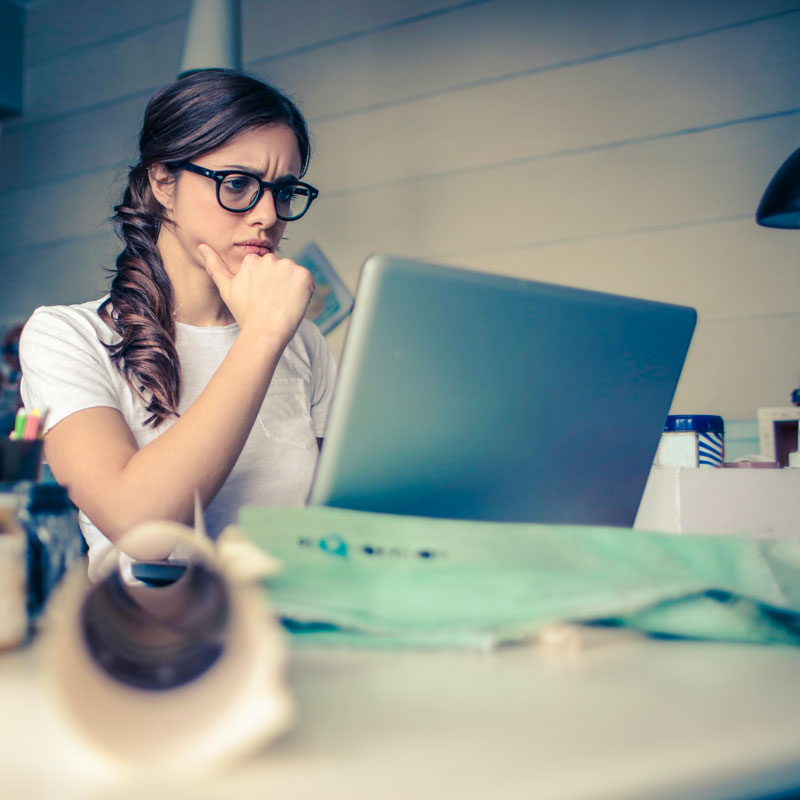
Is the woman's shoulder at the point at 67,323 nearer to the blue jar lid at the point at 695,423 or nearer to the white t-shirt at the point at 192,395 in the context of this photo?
the white t-shirt at the point at 192,395

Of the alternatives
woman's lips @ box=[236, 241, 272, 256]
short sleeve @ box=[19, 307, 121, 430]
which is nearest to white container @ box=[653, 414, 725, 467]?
woman's lips @ box=[236, 241, 272, 256]

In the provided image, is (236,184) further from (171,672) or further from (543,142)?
(543,142)

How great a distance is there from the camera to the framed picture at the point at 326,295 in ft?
8.69

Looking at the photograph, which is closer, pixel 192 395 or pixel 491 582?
pixel 491 582

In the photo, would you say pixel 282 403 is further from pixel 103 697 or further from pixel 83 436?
pixel 103 697

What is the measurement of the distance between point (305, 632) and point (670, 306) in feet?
1.56

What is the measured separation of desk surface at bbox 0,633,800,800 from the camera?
271 mm

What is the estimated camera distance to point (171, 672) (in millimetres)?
336

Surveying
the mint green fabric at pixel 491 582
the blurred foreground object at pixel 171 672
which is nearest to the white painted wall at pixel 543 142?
the mint green fabric at pixel 491 582

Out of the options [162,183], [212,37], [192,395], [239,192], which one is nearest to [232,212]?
[239,192]

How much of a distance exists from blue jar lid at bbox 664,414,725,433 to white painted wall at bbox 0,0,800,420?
89 cm

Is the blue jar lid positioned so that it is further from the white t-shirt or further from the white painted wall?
the white painted wall

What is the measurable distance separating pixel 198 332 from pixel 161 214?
0.23 meters

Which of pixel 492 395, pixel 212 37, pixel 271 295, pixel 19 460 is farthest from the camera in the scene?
pixel 212 37
